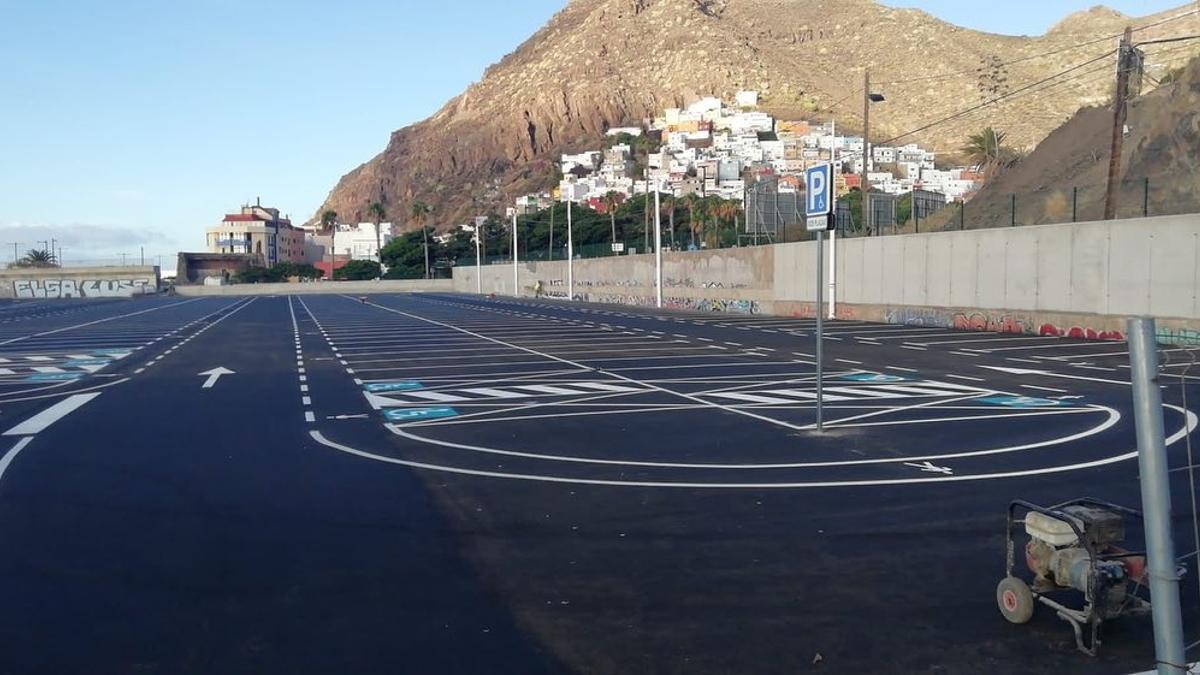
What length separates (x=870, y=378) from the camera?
2069cm

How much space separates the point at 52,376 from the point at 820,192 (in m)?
18.7

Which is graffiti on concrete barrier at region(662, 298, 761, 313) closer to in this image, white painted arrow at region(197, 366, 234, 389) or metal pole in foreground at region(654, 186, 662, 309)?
metal pole in foreground at region(654, 186, 662, 309)

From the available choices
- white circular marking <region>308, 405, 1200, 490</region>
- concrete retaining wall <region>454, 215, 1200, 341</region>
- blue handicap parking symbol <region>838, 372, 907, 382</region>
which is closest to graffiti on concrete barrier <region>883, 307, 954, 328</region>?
concrete retaining wall <region>454, 215, 1200, 341</region>

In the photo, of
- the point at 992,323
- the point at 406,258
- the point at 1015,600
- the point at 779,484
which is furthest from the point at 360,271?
Result: the point at 1015,600

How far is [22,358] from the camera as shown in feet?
98.0

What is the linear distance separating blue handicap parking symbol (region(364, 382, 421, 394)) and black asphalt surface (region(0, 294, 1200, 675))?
10 cm

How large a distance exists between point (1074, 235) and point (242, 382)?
22.8 m

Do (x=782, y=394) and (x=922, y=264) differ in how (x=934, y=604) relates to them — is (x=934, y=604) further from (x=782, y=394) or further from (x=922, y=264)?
(x=922, y=264)

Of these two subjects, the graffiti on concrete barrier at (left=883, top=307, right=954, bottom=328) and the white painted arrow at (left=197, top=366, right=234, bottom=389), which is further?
the graffiti on concrete barrier at (left=883, top=307, right=954, bottom=328)

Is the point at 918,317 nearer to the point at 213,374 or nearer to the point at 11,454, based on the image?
the point at 213,374

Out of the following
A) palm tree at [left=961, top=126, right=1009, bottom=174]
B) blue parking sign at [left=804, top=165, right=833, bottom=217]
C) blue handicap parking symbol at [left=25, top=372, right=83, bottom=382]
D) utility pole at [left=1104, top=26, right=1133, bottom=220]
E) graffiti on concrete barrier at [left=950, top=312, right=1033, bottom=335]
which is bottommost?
blue handicap parking symbol at [left=25, top=372, right=83, bottom=382]

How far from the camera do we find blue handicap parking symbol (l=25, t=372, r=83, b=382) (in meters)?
23.7

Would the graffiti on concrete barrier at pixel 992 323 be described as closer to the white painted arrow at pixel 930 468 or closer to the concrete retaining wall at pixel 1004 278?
the concrete retaining wall at pixel 1004 278

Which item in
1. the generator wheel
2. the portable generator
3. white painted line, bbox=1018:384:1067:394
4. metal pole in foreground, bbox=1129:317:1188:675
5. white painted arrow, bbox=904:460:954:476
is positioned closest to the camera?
metal pole in foreground, bbox=1129:317:1188:675
